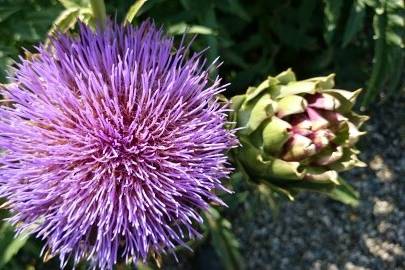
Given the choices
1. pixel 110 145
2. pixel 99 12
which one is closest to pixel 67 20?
pixel 99 12

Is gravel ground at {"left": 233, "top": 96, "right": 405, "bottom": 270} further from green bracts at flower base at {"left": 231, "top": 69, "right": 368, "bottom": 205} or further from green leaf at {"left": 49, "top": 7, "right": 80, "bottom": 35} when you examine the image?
green leaf at {"left": 49, "top": 7, "right": 80, "bottom": 35}

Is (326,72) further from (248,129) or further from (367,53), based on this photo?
(248,129)

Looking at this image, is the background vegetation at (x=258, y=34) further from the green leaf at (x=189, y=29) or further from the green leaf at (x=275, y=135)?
the green leaf at (x=275, y=135)

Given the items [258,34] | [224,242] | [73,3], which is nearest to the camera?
[73,3]

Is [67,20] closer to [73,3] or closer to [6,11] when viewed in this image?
[73,3]

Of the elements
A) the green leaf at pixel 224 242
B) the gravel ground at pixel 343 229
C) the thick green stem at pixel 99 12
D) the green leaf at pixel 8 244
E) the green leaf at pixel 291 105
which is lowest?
the gravel ground at pixel 343 229

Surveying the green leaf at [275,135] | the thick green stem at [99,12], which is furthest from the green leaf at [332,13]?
the thick green stem at [99,12]

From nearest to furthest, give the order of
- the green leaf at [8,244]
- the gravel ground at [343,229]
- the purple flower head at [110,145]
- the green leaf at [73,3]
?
the purple flower head at [110,145], the green leaf at [73,3], the green leaf at [8,244], the gravel ground at [343,229]
